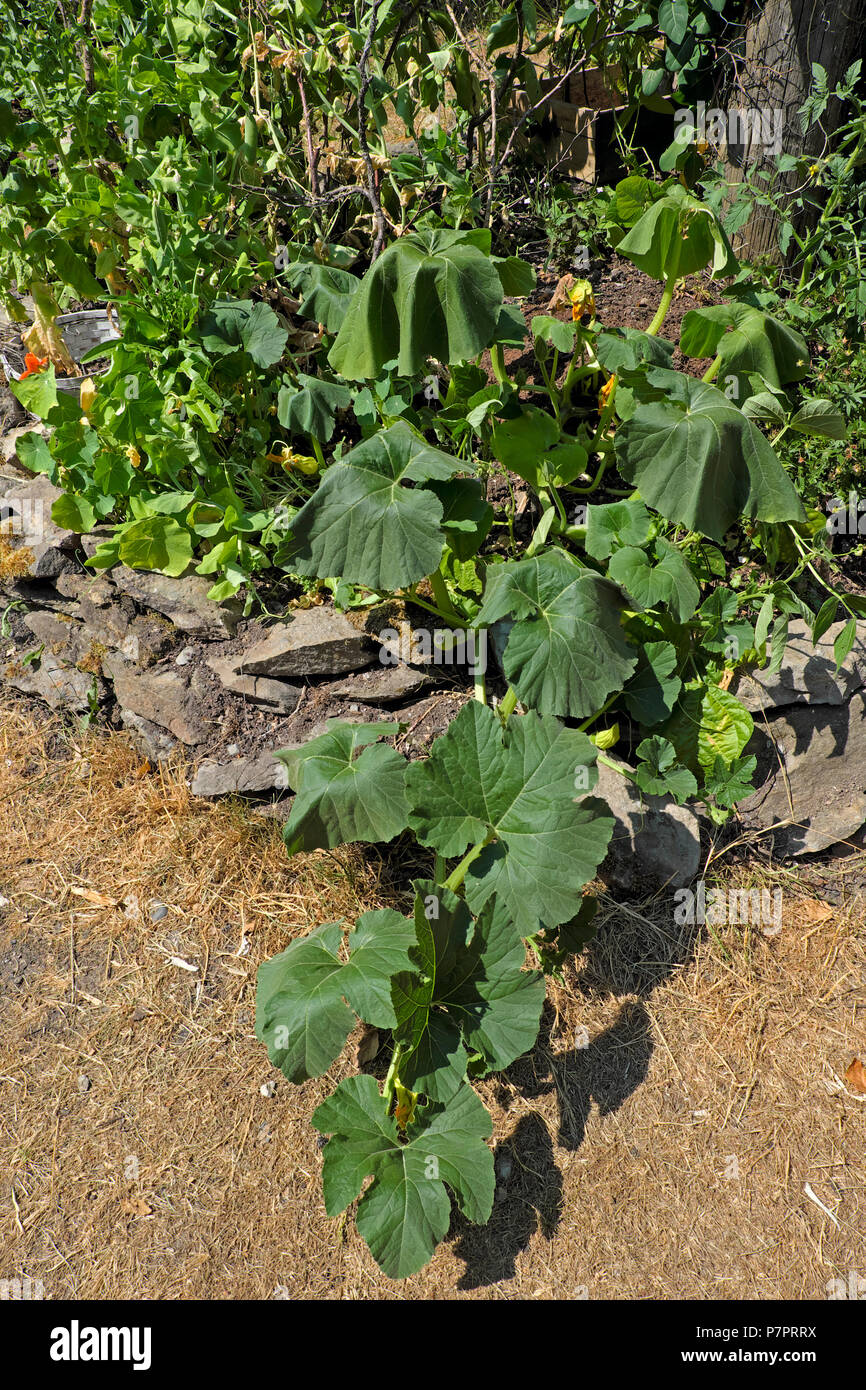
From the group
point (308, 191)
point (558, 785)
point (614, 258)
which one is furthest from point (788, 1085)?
point (308, 191)

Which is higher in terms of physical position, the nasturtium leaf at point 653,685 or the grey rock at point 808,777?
the nasturtium leaf at point 653,685

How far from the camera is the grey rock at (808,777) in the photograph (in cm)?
234

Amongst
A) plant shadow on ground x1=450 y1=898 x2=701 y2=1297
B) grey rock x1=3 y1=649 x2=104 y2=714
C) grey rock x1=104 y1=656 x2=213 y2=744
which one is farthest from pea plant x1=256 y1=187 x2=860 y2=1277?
grey rock x1=3 y1=649 x2=104 y2=714

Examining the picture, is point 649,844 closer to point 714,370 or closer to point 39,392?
point 714,370

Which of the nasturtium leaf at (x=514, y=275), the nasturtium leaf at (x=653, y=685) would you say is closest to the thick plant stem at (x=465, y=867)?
the nasturtium leaf at (x=653, y=685)

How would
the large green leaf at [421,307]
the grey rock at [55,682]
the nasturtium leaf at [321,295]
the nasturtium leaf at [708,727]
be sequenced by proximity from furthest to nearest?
1. the grey rock at [55,682]
2. the nasturtium leaf at [321,295]
3. the nasturtium leaf at [708,727]
4. the large green leaf at [421,307]

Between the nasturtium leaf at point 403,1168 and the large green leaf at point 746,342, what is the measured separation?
5.52 feet

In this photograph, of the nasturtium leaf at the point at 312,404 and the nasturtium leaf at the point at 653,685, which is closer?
the nasturtium leaf at the point at 653,685

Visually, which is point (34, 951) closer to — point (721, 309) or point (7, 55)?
point (721, 309)

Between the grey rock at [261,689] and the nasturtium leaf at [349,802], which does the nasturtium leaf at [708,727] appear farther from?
the grey rock at [261,689]

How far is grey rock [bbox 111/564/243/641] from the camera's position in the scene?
101 inches

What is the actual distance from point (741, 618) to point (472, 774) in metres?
0.91

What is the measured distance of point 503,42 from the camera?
8.29 feet

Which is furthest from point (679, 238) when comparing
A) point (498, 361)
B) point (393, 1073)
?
point (393, 1073)
